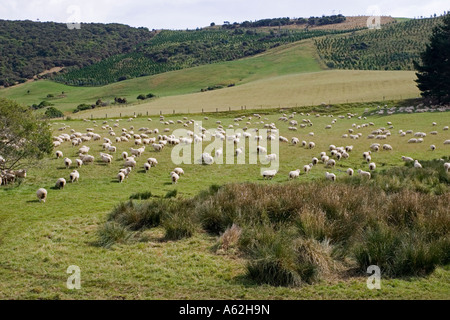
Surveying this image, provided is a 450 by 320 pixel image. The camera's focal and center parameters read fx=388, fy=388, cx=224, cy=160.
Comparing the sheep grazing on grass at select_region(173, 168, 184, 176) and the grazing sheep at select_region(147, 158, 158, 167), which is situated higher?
the grazing sheep at select_region(147, 158, 158, 167)

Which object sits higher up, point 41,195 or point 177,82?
A: point 177,82

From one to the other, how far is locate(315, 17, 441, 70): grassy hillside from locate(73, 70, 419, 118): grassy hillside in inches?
1288

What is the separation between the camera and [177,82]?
117062mm

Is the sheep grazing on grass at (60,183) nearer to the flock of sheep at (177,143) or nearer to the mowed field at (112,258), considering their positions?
the flock of sheep at (177,143)

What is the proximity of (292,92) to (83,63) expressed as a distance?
122m

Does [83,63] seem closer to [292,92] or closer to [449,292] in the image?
[292,92]

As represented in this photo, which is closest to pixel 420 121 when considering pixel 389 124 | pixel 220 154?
pixel 389 124

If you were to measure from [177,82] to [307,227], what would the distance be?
11064 cm

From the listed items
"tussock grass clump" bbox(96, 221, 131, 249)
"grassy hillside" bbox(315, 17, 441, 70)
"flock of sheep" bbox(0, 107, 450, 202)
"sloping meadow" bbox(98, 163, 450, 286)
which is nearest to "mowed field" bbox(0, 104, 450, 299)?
"tussock grass clump" bbox(96, 221, 131, 249)

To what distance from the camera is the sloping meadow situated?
8.66 metres

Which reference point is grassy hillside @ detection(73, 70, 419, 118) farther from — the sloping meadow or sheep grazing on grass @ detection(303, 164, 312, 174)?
the sloping meadow

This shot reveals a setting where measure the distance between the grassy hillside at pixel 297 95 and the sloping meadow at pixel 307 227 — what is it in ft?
143

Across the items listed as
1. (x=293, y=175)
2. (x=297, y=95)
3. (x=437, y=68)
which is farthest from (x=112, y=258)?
(x=297, y=95)

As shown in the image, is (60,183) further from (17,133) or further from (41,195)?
(17,133)
